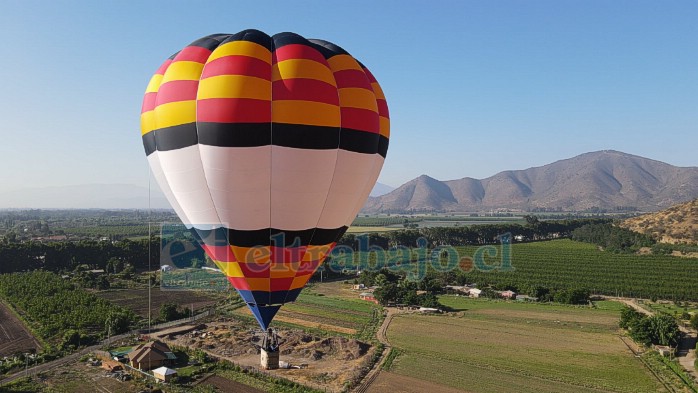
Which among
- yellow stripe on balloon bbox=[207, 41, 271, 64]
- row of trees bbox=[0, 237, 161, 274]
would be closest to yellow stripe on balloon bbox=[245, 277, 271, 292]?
yellow stripe on balloon bbox=[207, 41, 271, 64]

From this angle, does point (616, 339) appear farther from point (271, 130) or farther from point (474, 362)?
point (271, 130)

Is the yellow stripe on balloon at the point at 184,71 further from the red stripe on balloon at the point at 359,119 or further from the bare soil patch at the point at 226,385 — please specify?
the bare soil patch at the point at 226,385

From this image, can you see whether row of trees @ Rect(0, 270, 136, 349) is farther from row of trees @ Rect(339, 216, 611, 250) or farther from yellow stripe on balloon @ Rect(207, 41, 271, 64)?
row of trees @ Rect(339, 216, 611, 250)

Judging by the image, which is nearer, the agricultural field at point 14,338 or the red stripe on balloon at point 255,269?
the red stripe on balloon at point 255,269

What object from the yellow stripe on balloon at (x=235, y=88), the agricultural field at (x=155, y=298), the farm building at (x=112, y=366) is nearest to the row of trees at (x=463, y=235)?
the agricultural field at (x=155, y=298)

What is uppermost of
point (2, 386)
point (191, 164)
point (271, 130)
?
point (271, 130)

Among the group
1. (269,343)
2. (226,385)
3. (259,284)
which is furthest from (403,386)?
(259,284)

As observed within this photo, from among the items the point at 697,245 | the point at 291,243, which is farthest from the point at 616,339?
the point at 697,245
